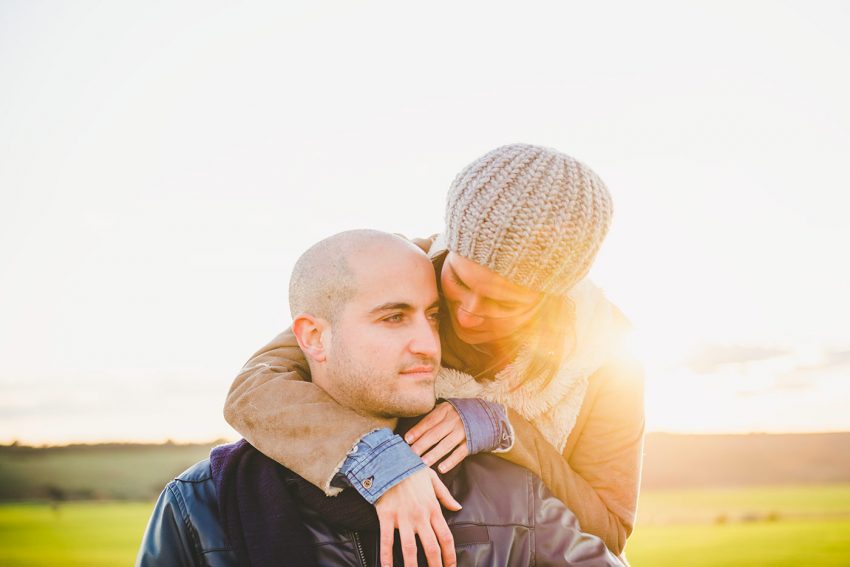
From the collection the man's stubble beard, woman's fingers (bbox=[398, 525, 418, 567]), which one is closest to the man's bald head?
the man's stubble beard

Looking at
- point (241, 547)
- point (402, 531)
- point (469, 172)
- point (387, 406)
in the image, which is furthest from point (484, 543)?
point (469, 172)

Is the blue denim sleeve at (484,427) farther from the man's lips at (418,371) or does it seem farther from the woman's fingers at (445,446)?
the man's lips at (418,371)

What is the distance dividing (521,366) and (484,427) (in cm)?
47

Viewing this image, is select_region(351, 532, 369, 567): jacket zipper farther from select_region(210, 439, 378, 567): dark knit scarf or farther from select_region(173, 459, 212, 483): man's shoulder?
select_region(173, 459, 212, 483): man's shoulder

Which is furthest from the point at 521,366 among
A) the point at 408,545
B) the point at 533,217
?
the point at 408,545

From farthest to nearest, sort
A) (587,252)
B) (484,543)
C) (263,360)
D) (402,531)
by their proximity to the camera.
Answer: (263,360) < (587,252) < (484,543) < (402,531)

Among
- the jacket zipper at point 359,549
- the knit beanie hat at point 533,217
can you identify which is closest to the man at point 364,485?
the jacket zipper at point 359,549

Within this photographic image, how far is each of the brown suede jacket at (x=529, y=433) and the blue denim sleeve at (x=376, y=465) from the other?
0.04 m

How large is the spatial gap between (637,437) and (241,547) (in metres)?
1.63

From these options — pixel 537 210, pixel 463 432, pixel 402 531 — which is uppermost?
pixel 537 210

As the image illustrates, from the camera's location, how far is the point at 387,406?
2680 mm

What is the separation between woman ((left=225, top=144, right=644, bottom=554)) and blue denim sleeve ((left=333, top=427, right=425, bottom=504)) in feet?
0.10

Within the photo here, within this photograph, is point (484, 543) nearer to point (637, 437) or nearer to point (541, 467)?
point (541, 467)

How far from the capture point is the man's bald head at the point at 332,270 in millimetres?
2775
